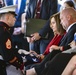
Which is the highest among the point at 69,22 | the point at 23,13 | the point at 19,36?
the point at 69,22

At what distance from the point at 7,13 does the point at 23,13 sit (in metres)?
1.60

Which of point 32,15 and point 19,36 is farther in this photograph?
point 19,36

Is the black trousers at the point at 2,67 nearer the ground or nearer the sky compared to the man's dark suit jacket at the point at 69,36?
nearer the ground

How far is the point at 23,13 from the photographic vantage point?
4219 millimetres

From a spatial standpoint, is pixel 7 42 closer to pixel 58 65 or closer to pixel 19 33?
pixel 58 65

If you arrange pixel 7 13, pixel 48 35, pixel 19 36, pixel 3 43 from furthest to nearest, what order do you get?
1. pixel 19 36
2. pixel 48 35
3. pixel 7 13
4. pixel 3 43

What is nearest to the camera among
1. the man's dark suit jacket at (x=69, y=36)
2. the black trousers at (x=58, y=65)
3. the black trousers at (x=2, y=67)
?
the black trousers at (x=58, y=65)

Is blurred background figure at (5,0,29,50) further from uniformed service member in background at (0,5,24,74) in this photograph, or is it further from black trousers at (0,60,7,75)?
black trousers at (0,60,7,75)

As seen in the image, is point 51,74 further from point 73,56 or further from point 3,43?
point 3,43

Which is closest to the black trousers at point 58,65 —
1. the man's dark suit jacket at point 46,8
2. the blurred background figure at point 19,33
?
the man's dark suit jacket at point 46,8

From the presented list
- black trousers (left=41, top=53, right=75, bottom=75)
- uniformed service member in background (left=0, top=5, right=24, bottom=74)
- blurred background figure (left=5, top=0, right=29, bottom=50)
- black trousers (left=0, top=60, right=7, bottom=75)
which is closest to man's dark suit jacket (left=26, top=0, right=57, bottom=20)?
blurred background figure (left=5, top=0, right=29, bottom=50)

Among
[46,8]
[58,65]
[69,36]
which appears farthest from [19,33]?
[58,65]

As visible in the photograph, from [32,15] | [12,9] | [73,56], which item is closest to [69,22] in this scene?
[12,9]

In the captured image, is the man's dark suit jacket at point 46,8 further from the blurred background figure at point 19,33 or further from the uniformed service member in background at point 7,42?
the uniformed service member in background at point 7,42
